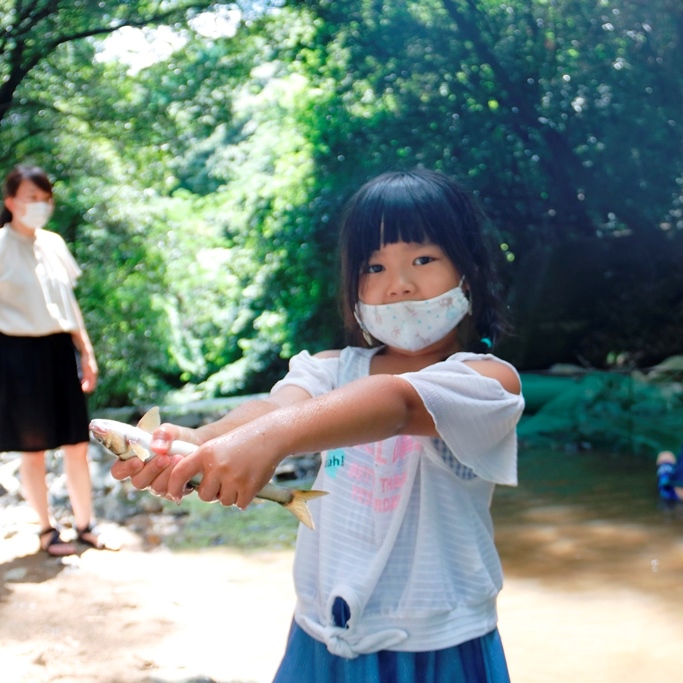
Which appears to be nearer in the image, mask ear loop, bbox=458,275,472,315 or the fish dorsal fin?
the fish dorsal fin

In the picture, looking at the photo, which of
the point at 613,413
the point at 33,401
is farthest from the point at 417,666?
the point at 613,413

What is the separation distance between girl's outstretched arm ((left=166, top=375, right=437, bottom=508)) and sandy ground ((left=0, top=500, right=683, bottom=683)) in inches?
80.9

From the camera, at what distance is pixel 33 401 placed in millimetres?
4172

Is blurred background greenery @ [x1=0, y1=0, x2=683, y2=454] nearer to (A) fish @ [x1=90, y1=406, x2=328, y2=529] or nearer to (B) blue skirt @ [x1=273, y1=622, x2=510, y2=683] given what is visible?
(B) blue skirt @ [x1=273, y1=622, x2=510, y2=683]

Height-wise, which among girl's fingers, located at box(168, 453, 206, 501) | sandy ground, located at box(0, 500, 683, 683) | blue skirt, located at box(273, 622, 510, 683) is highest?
girl's fingers, located at box(168, 453, 206, 501)

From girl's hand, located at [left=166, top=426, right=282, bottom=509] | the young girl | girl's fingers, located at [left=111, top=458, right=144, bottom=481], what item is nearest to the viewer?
girl's hand, located at [left=166, top=426, right=282, bottom=509]

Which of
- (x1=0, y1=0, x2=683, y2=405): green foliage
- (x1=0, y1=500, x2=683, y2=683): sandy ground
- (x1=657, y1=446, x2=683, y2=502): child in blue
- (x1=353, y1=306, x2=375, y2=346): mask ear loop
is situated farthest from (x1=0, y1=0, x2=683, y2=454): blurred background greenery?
(x1=353, y1=306, x2=375, y2=346): mask ear loop

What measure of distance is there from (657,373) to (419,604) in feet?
21.0

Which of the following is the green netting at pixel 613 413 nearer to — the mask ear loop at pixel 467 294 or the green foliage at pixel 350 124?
the green foliage at pixel 350 124

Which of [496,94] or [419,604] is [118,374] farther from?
[419,604]

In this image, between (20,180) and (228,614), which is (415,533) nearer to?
(228,614)

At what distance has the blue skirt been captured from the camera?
1.45 meters

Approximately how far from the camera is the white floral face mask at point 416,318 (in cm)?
166

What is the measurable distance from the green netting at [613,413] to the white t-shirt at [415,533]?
578 cm
